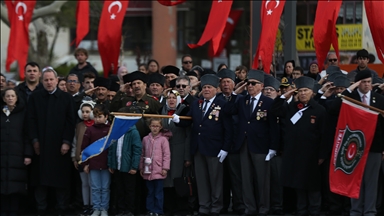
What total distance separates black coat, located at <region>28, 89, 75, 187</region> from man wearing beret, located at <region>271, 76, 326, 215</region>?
3281mm

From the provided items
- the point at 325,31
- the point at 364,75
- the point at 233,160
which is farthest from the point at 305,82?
the point at 325,31

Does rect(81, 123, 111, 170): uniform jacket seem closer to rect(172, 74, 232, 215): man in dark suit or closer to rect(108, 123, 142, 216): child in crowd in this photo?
rect(108, 123, 142, 216): child in crowd

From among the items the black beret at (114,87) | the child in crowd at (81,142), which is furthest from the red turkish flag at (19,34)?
the child in crowd at (81,142)

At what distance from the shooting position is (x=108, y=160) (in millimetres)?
13219

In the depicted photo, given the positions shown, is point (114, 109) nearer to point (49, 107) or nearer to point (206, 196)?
point (49, 107)

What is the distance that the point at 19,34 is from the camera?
17.6 metres

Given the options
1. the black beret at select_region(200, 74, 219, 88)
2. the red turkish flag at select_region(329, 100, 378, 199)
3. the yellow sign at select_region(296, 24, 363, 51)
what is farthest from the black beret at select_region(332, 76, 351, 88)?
the yellow sign at select_region(296, 24, 363, 51)

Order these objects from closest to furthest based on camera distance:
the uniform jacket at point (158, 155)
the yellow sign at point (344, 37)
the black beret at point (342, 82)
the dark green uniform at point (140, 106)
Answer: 1. the black beret at point (342, 82)
2. the uniform jacket at point (158, 155)
3. the dark green uniform at point (140, 106)
4. the yellow sign at point (344, 37)

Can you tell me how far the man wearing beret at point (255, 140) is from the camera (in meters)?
12.8

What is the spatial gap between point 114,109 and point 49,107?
3.32ft

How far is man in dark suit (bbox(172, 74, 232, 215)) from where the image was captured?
12953mm

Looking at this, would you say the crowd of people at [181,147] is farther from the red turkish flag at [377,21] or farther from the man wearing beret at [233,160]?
the red turkish flag at [377,21]

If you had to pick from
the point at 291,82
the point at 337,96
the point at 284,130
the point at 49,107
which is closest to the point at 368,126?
the point at 337,96

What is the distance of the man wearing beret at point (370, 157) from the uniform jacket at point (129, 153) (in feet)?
10.6
